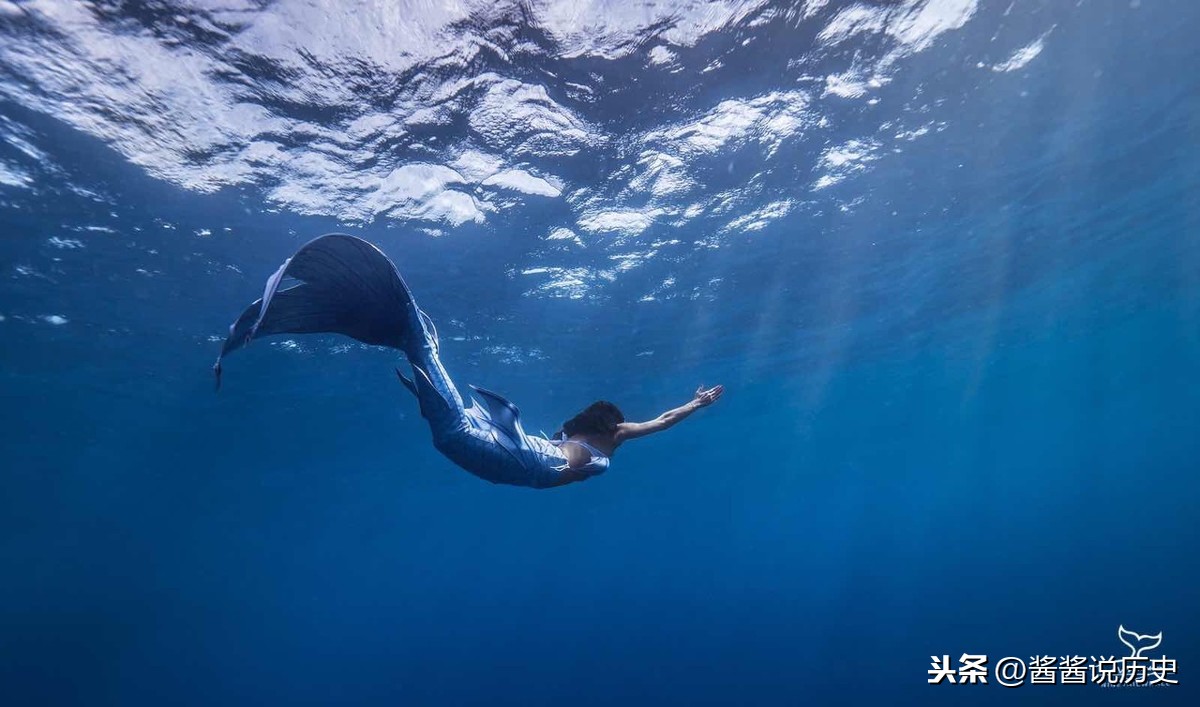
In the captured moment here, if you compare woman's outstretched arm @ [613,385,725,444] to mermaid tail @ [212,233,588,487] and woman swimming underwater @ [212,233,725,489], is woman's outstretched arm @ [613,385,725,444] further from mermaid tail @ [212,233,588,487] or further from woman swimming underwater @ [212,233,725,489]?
mermaid tail @ [212,233,588,487]

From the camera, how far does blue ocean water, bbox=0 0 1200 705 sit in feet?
28.9

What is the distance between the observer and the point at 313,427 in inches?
1145

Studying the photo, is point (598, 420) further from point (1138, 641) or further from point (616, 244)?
point (1138, 641)

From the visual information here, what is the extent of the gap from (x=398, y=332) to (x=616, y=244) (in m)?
11.6

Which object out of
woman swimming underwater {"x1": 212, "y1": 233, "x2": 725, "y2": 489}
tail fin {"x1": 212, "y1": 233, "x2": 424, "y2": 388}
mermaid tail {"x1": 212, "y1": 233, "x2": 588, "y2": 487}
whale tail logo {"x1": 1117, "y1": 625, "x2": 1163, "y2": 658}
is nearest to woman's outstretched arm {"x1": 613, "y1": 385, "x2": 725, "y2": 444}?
woman swimming underwater {"x1": 212, "y1": 233, "x2": 725, "y2": 489}

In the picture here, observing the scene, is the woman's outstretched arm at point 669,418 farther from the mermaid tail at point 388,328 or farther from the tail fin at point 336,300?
the tail fin at point 336,300

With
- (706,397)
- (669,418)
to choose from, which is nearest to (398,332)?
(669,418)

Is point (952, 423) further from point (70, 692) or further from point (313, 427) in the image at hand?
point (70, 692)

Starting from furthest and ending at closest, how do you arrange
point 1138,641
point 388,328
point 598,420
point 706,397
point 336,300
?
point 1138,641 → point 706,397 → point 598,420 → point 388,328 → point 336,300

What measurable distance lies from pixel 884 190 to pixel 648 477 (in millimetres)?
42254

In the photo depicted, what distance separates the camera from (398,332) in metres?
4.47

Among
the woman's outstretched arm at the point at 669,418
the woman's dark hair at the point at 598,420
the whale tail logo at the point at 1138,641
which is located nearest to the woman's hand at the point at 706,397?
the woman's outstretched arm at the point at 669,418

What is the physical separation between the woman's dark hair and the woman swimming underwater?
10 cm

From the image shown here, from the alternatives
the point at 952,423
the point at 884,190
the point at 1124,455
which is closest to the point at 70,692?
the point at 884,190
